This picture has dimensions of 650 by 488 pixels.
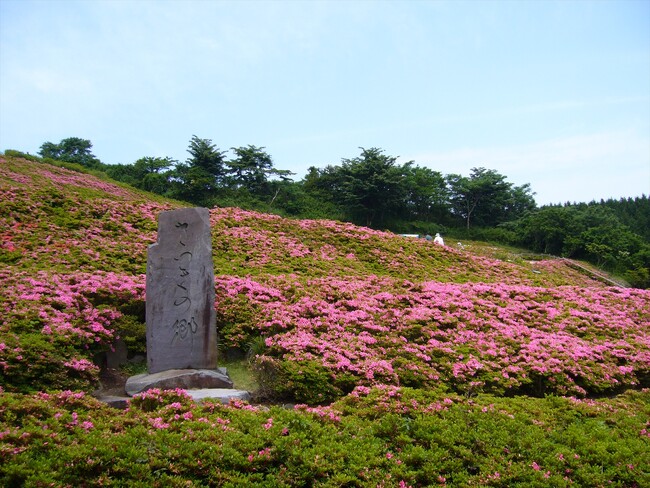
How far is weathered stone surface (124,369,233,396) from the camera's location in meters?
6.07

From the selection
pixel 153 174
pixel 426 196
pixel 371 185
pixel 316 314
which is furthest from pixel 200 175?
pixel 316 314

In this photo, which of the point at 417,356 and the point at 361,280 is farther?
the point at 361,280

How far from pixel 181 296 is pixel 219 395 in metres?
1.71

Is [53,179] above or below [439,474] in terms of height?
above

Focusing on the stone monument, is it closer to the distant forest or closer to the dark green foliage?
the distant forest

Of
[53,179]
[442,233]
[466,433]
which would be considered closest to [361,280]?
[466,433]

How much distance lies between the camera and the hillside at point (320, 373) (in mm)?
4168

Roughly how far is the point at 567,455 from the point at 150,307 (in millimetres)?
5611

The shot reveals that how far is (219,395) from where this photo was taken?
19.0 ft

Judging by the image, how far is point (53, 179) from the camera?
20047mm

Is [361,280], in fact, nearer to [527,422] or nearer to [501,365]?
[501,365]

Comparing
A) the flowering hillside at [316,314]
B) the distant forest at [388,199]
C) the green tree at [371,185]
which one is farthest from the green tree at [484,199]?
the flowering hillside at [316,314]

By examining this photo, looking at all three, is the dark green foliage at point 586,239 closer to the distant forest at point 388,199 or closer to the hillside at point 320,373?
the distant forest at point 388,199

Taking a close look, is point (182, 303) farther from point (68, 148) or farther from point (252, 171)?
point (68, 148)
